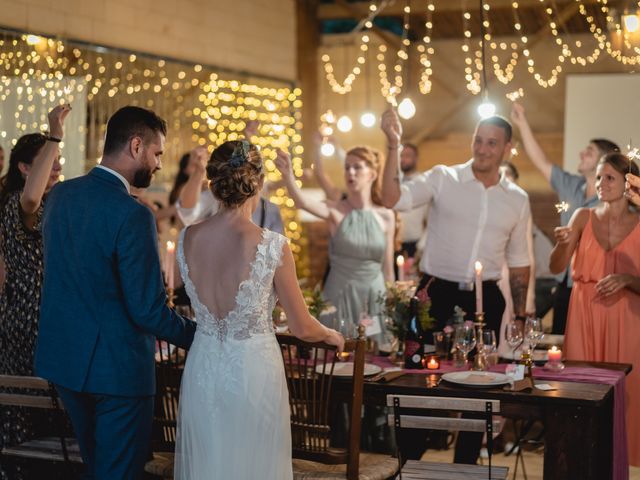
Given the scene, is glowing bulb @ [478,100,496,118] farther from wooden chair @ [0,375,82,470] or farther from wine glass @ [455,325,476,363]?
wooden chair @ [0,375,82,470]

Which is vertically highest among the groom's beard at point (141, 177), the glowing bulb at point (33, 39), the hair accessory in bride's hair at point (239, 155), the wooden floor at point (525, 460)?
the glowing bulb at point (33, 39)

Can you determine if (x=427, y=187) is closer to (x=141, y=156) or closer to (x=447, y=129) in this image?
(x=141, y=156)

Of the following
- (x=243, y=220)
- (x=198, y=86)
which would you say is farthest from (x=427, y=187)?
(x=198, y=86)

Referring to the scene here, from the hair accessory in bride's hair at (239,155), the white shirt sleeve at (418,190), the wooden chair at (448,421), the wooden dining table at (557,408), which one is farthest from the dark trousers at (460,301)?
the hair accessory in bride's hair at (239,155)

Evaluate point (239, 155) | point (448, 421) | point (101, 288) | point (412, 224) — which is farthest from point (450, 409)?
point (412, 224)

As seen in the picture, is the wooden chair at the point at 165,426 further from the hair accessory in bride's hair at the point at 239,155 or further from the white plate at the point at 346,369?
the hair accessory in bride's hair at the point at 239,155

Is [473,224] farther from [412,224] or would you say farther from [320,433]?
[412,224]

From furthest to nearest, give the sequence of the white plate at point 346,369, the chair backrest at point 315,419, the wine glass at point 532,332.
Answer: the wine glass at point 532,332
the white plate at point 346,369
the chair backrest at point 315,419

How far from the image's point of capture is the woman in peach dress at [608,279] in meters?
4.91

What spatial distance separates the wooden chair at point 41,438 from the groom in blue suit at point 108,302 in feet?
1.09

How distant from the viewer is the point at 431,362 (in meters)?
4.23

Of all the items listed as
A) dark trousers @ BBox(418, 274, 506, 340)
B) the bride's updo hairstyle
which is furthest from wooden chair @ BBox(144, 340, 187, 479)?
dark trousers @ BBox(418, 274, 506, 340)

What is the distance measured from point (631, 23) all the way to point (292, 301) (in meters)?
2.47

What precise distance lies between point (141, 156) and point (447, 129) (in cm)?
809
